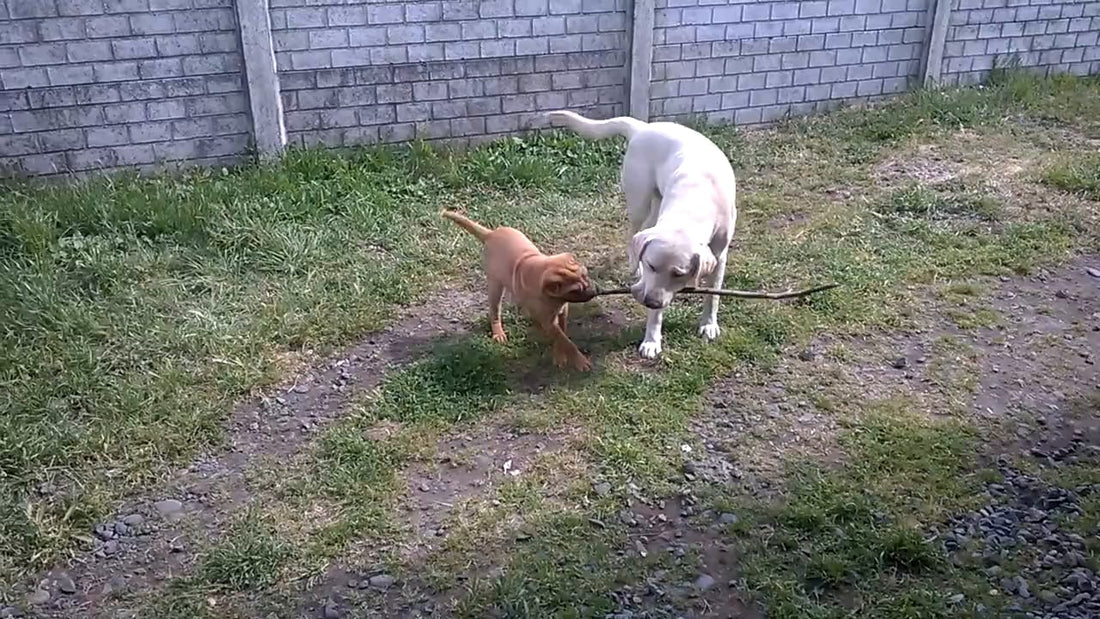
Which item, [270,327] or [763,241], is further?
[763,241]

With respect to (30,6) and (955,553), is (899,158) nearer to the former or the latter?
(955,553)

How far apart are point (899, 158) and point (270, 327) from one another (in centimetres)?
418

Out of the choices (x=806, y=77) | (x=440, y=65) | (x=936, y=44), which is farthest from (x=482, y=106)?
(x=936, y=44)

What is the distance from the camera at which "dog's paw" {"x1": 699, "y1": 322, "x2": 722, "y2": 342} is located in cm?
390

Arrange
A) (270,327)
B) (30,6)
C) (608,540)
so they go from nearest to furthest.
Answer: (608,540) < (270,327) < (30,6)

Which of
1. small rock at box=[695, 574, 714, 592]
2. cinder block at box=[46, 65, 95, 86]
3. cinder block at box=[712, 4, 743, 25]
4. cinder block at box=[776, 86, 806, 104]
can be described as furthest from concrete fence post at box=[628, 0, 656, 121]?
small rock at box=[695, 574, 714, 592]

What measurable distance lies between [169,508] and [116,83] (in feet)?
10.9

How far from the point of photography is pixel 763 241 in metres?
→ 4.86

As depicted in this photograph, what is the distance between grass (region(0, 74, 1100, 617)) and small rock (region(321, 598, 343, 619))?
145mm

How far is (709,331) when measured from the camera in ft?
12.8

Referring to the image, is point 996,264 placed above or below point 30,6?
below

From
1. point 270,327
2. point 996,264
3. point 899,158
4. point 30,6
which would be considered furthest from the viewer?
point 899,158

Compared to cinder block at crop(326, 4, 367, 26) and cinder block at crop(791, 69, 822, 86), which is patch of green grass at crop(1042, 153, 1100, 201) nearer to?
cinder block at crop(791, 69, 822, 86)

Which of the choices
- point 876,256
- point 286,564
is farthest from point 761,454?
point 876,256
